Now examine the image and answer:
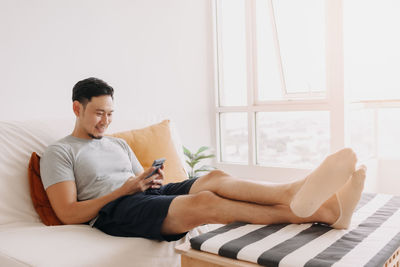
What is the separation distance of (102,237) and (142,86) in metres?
1.75

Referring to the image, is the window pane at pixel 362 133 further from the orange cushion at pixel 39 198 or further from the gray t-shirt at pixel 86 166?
the orange cushion at pixel 39 198

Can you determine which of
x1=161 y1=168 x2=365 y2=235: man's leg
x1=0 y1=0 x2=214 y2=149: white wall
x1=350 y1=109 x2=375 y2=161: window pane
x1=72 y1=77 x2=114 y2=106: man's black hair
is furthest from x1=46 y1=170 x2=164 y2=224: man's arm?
x1=350 y1=109 x2=375 y2=161: window pane

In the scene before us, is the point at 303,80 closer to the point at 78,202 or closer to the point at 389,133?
the point at 389,133

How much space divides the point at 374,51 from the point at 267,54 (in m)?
Result: 0.93

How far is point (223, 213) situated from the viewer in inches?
63.4

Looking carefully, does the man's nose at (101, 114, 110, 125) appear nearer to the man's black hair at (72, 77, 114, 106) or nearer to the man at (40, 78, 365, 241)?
the man at (40, 78, 365, 241)

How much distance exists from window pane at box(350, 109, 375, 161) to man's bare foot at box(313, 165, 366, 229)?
189 cm

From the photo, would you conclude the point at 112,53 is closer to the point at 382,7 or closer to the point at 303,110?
the point at 303,110

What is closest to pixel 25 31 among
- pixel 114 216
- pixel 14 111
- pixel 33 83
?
pixel 33 83

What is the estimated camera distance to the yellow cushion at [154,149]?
2301 millimetres

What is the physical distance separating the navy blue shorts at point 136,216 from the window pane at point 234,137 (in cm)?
229

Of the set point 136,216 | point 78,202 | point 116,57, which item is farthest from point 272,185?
point 116,57

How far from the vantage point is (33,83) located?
2.46m

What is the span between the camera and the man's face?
199 cm
